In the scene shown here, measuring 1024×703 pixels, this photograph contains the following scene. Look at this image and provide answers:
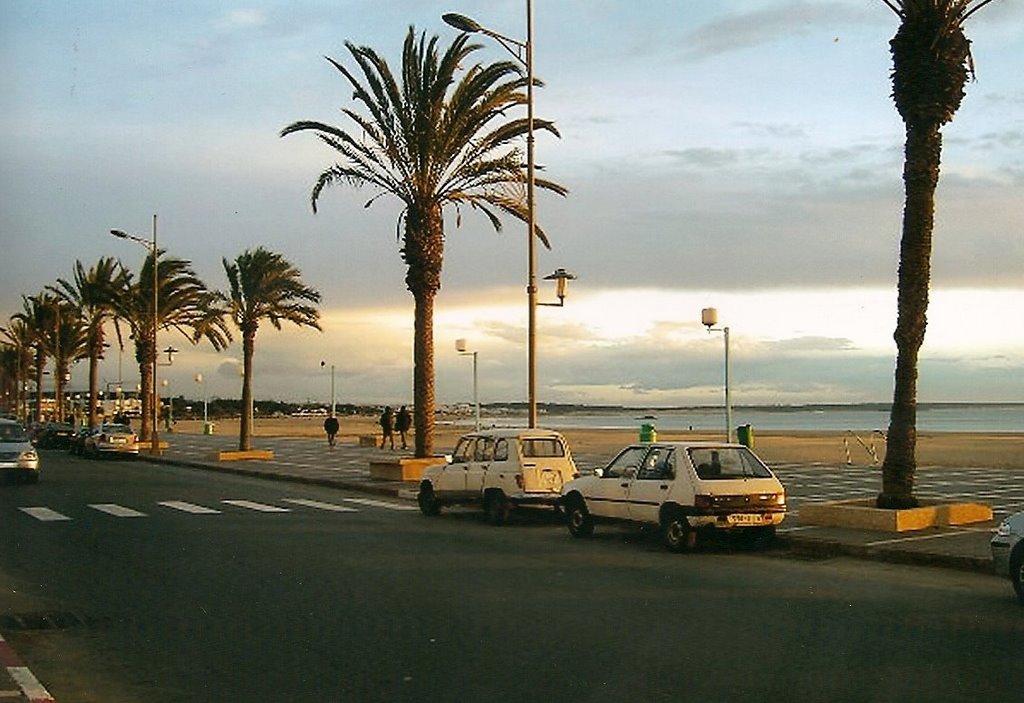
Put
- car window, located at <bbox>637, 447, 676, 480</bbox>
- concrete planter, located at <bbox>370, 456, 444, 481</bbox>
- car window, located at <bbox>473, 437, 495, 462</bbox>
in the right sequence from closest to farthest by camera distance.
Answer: car window, located at <bbox>637, 447, 676, 480</bbox> < car window, located at <bbox>473, 437, 495, 462</bbox> < concrete planter, located at <bbox>370, 456, 444, 481</bbox>

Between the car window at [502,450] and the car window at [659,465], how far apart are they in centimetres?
392

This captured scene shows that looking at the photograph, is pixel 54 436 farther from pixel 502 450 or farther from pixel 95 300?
pixel 502 450

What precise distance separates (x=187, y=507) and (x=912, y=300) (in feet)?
48.6

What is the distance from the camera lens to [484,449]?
73.8 feet

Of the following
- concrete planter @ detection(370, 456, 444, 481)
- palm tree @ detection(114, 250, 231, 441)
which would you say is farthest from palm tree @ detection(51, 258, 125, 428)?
concrete planter @ detection(370, 456, 444, 481)

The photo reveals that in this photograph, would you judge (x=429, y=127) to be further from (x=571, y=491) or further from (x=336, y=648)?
(x=336, y=648)

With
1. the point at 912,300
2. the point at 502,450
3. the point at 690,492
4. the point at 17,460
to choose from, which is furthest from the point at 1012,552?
the point at 17,460

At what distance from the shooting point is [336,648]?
10.2m

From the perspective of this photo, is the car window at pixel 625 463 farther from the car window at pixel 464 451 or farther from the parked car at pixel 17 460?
the parked car at pixel 17 460

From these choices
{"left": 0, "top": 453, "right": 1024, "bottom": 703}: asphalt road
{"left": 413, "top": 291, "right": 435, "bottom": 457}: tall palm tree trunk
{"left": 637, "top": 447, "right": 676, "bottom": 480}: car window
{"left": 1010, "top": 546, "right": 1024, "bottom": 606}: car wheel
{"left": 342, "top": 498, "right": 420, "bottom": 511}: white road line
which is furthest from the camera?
{"left": 413, "top": 291, "right": 435, "bottom": 457}: tall palm tree trunk

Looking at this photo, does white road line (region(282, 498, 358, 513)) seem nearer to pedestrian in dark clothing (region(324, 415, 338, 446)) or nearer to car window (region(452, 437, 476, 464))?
car window (region(452, 437, 476, 464))

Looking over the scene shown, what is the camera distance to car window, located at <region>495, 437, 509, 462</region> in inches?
862

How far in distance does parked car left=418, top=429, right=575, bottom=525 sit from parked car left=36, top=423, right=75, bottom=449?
43.2 meters

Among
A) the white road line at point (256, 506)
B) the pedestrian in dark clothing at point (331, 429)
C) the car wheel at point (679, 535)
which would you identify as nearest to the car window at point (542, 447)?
the car wheel at point (679, 535)
